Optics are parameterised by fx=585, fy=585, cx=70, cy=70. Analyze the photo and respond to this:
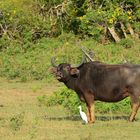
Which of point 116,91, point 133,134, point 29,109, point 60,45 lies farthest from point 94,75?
point 60,45

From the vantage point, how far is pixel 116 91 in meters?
10.9

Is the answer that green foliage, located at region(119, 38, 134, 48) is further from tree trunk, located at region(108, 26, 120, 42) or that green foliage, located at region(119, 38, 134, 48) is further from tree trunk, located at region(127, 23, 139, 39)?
tree trunk, located at region(127, 23, 139, 39)

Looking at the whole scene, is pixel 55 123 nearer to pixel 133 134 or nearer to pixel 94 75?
pixel 94 75

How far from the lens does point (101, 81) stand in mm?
10969

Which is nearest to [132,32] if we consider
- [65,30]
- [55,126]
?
[65,30]

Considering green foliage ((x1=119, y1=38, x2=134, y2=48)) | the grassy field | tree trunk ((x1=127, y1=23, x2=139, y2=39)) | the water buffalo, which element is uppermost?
the water buffalo

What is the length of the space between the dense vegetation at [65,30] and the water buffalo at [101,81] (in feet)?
31.8

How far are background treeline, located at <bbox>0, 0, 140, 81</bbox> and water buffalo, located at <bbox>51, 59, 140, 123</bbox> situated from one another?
9.68 m

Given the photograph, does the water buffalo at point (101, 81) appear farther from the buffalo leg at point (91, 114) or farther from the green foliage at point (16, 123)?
the green foliage at point (16, 123)

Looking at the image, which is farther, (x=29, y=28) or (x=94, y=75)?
(x=29, y=28)

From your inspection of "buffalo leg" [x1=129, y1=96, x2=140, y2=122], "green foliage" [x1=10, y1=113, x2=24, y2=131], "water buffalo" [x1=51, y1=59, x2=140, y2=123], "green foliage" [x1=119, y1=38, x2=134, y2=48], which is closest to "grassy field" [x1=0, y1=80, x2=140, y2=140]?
"green foliage" [x1=10, y1=113, x2=24, y2=131]

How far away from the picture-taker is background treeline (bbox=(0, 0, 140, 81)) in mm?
22125

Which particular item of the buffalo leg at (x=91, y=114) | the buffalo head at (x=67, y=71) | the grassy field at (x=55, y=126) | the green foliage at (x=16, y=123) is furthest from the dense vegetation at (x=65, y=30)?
the green foliage at (x=16, y=123)

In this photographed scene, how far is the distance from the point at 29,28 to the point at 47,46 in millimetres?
1807
